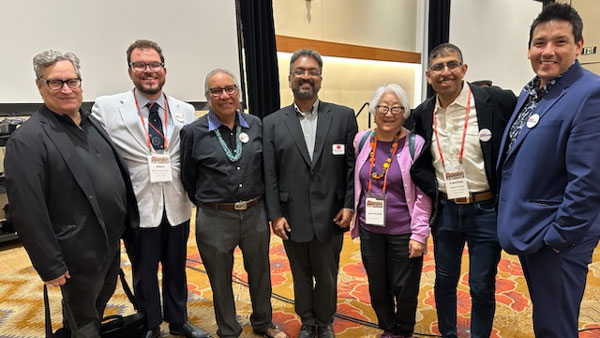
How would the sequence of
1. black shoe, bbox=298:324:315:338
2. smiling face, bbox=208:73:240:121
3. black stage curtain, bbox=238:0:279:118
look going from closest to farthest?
smiling face, bbox=208:73:240:121, black shoe, bbox=298:324:315:338, black stage curtain, bbox=238:0:279:118

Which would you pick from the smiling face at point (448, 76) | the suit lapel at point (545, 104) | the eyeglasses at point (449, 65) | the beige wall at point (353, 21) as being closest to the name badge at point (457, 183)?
the suit lapel at point (545, 104)

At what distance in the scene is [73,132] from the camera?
167 cm

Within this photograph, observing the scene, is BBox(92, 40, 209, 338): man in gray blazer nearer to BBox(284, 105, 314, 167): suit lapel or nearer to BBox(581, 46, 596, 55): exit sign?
BBox(284, 105, 314, 167): suit lapel

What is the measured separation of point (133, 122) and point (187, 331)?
1340mm

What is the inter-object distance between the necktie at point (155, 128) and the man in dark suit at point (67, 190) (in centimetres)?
22

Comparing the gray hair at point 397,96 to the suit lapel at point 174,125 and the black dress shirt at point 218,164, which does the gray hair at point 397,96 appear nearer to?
the black dress shirt at point 218,164

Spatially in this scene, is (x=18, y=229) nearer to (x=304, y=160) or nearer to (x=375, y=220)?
(x=304, y=160)

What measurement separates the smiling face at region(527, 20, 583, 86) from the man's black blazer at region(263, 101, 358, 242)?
0.92 metres

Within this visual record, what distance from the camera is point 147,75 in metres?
1.96

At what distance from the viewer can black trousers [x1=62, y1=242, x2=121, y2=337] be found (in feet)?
5.48

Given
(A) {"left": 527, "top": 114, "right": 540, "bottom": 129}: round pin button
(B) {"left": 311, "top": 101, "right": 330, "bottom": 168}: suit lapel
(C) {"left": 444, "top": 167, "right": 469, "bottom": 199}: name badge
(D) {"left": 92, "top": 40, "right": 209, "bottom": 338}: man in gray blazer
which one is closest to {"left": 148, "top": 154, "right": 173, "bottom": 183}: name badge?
(D) {"left": 92, "top": 40, "right": 209, "bottom": 338}: man in gray blazer

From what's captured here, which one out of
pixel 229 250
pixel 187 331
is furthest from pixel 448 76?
pixel 187 331

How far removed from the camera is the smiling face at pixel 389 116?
72.9 inches

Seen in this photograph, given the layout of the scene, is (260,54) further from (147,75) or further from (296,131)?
(296,131)
